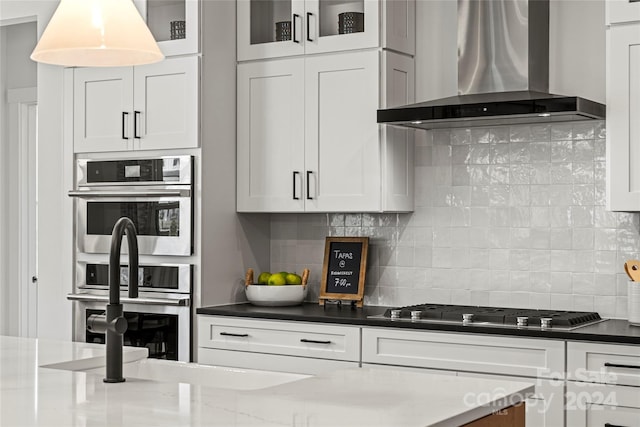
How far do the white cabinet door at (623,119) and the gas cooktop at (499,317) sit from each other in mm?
508

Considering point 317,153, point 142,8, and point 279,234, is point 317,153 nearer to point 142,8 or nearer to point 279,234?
point 279,234

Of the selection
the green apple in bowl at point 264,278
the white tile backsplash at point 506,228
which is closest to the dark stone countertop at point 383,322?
the green apple in bowl at point 264,278

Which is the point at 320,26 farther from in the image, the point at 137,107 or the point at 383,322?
the point at 383,322

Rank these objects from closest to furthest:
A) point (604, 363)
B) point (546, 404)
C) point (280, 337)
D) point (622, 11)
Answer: point (604, 363), point (546, 404), point (622, 11), point (280, 337)

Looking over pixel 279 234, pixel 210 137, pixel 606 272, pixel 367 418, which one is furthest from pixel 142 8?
pixel 367 418

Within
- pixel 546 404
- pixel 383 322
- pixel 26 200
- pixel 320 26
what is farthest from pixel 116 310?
pixel 26 200

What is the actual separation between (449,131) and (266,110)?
927mm

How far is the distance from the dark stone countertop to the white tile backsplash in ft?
0.77

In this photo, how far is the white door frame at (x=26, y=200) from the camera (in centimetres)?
630

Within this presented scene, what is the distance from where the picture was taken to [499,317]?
384 centimetres

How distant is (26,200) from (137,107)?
200 centimetres

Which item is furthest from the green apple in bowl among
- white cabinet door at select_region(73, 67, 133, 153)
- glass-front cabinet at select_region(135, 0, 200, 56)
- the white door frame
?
the white door frame

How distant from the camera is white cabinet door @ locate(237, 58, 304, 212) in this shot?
15.0ft

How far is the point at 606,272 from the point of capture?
13.5ft
